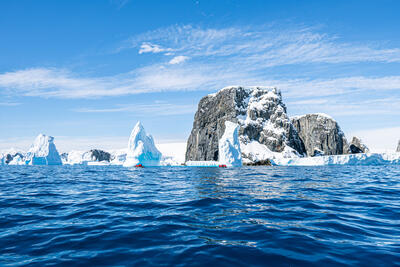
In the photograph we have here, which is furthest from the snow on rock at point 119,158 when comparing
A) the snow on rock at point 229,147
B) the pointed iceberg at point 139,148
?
the snow on rock at point 229,147

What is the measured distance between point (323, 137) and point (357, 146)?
1751cm

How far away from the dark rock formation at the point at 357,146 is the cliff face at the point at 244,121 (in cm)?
3553

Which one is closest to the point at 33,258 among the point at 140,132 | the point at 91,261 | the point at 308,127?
the point at 91,261

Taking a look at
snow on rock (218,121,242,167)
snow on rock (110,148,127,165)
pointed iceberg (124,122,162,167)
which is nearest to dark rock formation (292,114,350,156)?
snow on rock (218,121,242,167)

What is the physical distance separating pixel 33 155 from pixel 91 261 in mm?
111597

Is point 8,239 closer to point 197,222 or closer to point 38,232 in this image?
point 38,232

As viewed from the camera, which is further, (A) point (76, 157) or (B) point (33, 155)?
(A) point (76, 157)

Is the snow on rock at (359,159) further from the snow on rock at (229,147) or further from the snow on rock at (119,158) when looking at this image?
the snow on rock at (119,158)

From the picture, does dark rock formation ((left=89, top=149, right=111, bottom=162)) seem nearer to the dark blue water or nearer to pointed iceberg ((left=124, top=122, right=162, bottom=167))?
pointed iceberg ((left=124, top=122, right=162, bottom=167))

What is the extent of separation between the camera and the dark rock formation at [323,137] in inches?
4601

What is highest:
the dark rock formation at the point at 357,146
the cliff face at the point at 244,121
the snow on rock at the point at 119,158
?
the cliff face at the point at 244,121

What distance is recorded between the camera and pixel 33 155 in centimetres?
9531

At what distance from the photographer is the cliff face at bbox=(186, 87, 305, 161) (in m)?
101

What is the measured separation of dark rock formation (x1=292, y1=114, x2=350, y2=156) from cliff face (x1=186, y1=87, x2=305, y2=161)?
20418 millimetres
